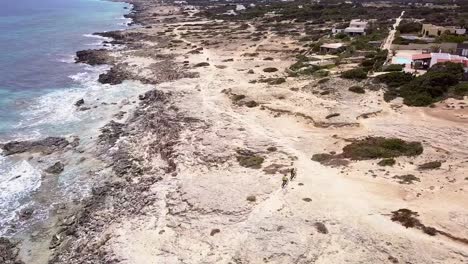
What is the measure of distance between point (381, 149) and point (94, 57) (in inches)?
2359

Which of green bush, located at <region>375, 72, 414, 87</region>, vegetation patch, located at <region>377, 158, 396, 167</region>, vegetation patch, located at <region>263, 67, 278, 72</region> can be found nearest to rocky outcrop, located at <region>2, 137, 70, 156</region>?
vegetation patch, located at <region>263, 67, 278, 72</region>

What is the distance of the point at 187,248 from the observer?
2403 cm

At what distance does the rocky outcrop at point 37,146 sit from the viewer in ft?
133

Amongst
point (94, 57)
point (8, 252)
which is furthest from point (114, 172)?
point (94, 57)

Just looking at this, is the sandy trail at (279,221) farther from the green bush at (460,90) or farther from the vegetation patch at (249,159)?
the green bush at (460,90)

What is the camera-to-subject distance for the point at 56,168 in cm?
3700

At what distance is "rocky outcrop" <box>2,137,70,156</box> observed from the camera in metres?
40.4

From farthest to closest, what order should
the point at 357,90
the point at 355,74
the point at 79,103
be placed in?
the point at 79,103, the point at 355,74, the point at 357,90

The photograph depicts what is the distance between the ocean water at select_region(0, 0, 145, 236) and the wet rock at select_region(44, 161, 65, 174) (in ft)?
2.22

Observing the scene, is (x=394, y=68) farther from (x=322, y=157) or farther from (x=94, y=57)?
(x=94, y=57)

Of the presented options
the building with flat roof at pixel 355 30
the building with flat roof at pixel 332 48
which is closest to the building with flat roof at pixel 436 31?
the building with flat roof at pixel 355 30

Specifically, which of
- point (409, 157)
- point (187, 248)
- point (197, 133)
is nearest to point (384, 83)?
point (409, 157)

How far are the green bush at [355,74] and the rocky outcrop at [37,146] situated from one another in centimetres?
3189

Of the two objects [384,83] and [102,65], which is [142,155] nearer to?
[384,83]
